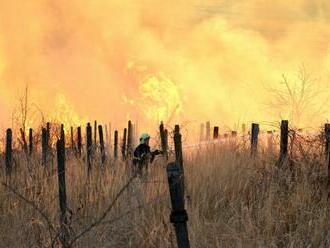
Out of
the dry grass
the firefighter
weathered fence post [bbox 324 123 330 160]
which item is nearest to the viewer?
the dry grass

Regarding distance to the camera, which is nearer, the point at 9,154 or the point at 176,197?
the point at 176,197

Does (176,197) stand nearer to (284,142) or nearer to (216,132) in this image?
(284,142)

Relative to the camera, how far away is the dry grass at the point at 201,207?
19.2 feet

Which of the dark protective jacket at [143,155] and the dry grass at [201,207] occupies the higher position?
the dark protective jacket at [143,155]

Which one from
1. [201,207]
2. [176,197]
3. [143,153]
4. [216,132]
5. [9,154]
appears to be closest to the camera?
[176,197]

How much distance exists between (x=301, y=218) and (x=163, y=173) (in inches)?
132

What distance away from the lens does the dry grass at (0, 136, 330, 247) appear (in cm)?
585

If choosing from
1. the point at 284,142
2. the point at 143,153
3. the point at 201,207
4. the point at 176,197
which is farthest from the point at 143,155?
the point at 176,197

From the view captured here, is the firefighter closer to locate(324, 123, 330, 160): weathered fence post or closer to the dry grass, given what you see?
the dry grass

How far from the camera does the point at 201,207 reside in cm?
721

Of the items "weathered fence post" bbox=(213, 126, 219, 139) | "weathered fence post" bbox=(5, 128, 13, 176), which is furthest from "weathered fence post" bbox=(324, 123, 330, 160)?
"weathered fence post" bbox=(213, 126, 219, 139)

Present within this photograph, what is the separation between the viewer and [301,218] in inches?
252

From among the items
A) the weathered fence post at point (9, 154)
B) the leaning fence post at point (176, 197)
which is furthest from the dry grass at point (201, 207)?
the weathered fence post at point (9, 154)

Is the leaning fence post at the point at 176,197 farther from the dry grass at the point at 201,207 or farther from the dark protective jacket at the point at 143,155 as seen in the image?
the dark protective jacket at the point at 143,155
